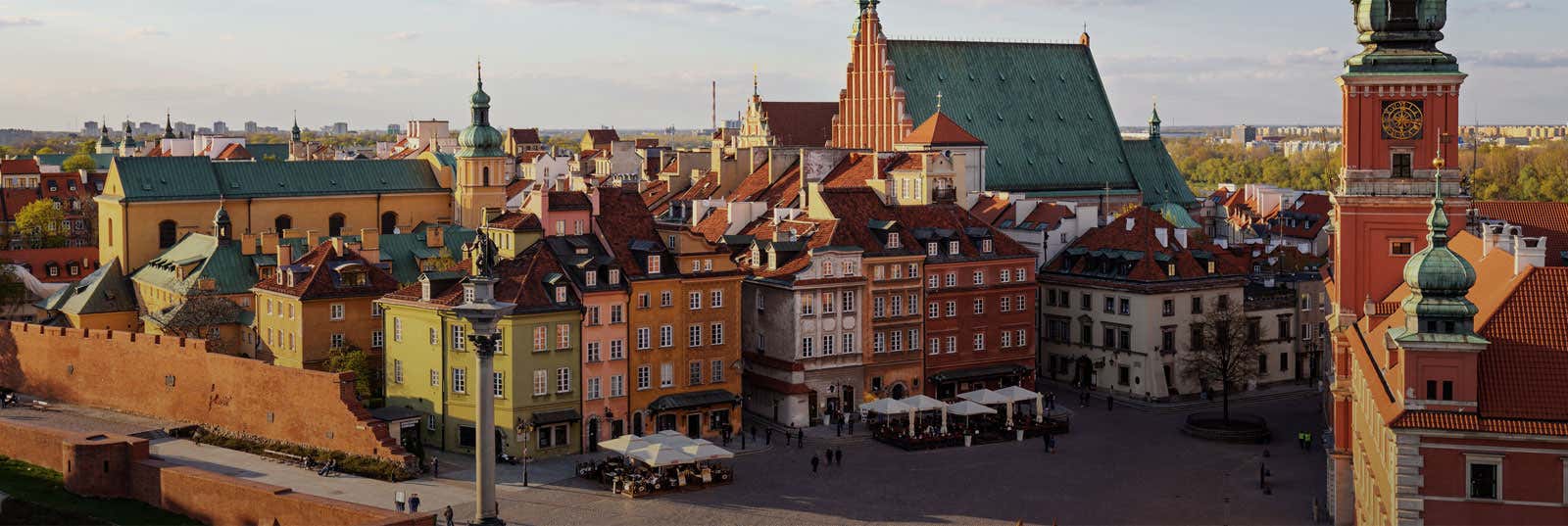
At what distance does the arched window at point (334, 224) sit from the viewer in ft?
319

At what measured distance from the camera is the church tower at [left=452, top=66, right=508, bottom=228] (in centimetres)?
9694

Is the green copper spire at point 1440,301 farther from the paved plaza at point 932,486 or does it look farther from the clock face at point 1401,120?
the paved plaza at point 932,486

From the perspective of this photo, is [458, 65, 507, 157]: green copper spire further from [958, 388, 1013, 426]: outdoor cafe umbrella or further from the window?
the window

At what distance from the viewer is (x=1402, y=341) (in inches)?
1571

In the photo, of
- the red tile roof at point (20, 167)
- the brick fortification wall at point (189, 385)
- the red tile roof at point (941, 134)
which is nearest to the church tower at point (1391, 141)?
the brick fortification wall at point (189, 385)

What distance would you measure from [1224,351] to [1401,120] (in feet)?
73.3

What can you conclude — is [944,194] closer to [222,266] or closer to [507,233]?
[507,233]

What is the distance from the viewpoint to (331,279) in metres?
72.8

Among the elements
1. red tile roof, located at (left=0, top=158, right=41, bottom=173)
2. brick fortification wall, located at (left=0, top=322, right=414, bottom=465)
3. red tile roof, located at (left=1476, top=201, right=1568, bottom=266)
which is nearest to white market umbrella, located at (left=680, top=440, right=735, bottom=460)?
brick fortification wall, located at (left=0, top=322, right=414, bottom=465)

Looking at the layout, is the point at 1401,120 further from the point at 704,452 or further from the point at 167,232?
the point at 167,232

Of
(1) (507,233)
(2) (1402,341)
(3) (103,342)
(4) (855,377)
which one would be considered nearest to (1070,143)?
(4) (855,377)

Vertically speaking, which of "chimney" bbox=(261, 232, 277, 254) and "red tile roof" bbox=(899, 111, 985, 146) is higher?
"red tile roof" bbox=(899, 111, 985, 146)

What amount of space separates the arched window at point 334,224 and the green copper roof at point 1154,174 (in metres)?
48.9

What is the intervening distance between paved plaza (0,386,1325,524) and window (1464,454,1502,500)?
15571 mm
